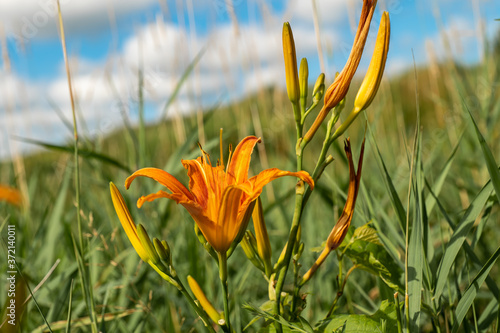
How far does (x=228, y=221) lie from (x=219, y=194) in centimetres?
5

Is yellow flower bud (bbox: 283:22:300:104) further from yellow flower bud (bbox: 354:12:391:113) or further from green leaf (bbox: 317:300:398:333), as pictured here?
green leaf (bbox: 317:300:398:333)

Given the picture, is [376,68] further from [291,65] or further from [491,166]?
[491,166]

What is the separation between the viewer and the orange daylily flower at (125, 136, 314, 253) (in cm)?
58

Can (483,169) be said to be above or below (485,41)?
below

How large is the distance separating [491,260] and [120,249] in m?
1.32

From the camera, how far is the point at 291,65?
0.66 m

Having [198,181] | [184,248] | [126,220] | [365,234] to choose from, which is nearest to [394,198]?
[365,234]

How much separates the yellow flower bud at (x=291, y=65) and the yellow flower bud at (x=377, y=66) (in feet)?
0.32

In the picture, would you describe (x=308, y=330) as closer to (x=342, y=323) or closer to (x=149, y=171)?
(x=342, y=323)

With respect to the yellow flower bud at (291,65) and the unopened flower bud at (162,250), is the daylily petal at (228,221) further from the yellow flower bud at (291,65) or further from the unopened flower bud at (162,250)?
the yellow flower bud at (291,65)

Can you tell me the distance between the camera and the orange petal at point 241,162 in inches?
25.5

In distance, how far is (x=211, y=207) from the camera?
0.64m

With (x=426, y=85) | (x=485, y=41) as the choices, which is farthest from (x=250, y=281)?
(x=426, y=85)

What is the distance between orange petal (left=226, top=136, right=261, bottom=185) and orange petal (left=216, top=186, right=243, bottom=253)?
1.6 inches
